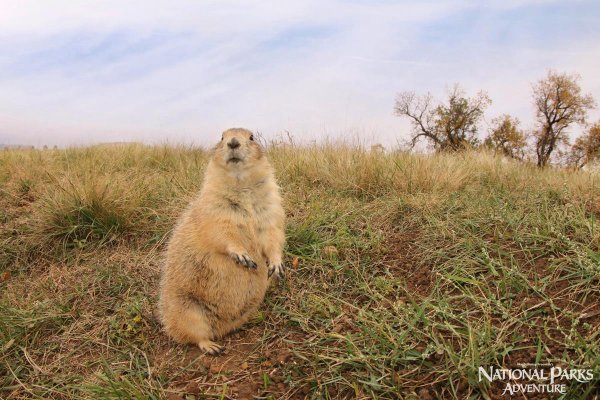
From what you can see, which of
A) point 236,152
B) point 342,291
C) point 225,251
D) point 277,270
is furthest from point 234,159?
point 342,291

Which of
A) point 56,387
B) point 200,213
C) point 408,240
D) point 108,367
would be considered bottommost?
point 56,387

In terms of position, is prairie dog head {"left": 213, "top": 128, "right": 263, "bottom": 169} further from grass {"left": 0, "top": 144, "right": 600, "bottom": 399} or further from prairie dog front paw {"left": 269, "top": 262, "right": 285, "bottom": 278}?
grass {"left": 0, "top": 144, "right": 600, "bottom": 399}

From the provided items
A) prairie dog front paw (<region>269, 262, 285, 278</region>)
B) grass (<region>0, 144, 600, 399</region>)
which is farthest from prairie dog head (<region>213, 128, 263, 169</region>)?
grass (<region>0, 144, 600, 399</region>)

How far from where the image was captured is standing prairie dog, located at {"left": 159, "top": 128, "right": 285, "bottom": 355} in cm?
326

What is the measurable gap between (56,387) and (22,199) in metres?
4.29

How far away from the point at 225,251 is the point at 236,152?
78cm

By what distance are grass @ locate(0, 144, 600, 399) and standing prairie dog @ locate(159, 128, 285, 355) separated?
0.21 meters

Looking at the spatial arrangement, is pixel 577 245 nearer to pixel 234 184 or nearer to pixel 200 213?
pixel 234 184

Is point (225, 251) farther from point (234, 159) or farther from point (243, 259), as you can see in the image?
point (234, 159)

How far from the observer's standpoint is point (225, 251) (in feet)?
10.6

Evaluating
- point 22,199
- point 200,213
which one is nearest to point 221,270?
point 200,213

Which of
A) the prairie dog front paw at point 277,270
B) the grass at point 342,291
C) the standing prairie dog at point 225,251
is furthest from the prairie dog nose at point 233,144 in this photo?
the grass at point 342,291

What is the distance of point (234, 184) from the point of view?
3525 mm

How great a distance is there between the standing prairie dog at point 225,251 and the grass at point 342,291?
21 centimetres
